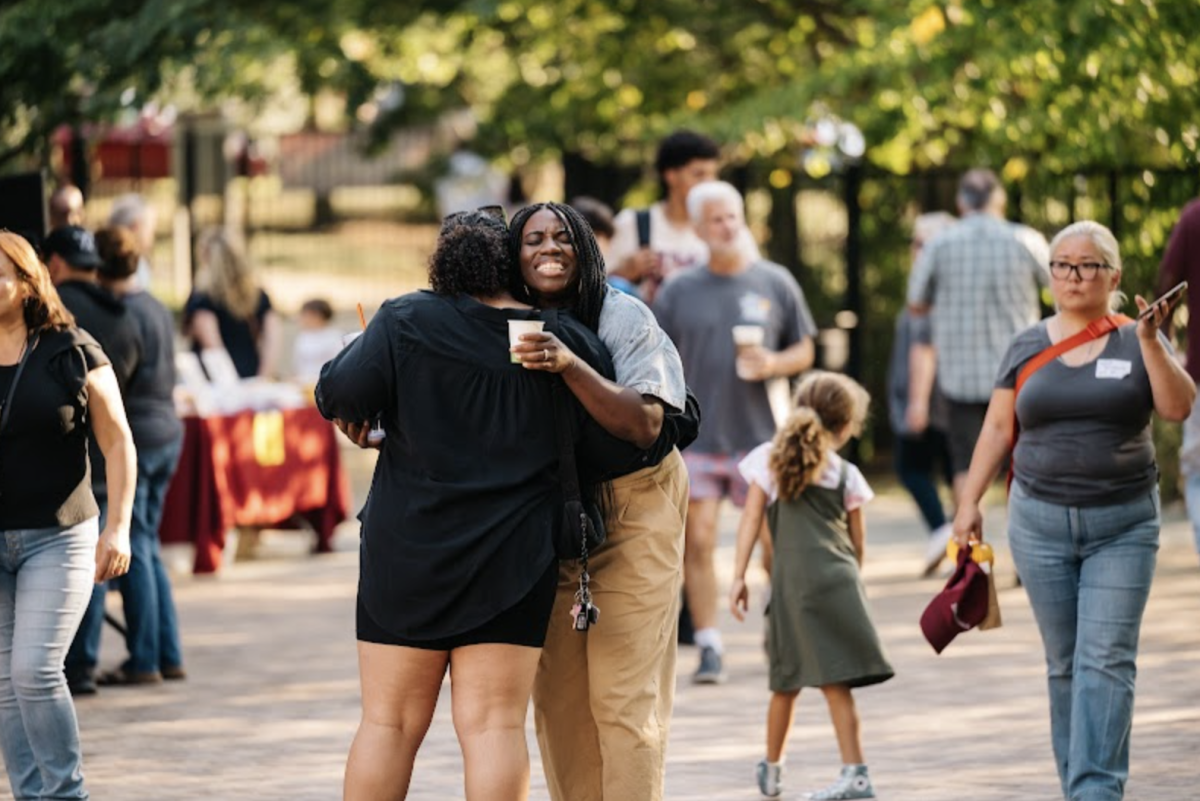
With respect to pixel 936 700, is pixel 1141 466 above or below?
above

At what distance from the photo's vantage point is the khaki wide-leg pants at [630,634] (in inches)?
235

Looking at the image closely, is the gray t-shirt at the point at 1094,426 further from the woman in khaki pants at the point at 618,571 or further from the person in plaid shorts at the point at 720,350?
the person in plaid shorts at the point at 720,350

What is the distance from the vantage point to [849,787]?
7312 millimetres

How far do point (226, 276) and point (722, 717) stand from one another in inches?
216

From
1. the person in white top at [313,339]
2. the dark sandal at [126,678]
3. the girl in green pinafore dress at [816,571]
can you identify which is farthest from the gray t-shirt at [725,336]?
the person in white top at [313,339]

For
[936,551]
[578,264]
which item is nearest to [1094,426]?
[578,264]

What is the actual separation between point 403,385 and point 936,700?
161 inches

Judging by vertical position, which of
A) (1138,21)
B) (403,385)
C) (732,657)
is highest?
(1138,21)

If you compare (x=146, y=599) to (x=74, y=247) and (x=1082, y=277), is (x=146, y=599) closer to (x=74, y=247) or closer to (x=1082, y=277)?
(x=74, y=247)

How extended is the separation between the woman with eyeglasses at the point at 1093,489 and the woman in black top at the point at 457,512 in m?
1.68

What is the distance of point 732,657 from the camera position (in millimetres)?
10180

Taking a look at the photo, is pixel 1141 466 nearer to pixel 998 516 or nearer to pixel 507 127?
pixel 998 516

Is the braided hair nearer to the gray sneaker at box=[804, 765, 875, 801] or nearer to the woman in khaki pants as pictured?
the woman in khaki pants

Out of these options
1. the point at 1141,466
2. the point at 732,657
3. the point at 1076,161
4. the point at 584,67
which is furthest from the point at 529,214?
the point at 584,67
